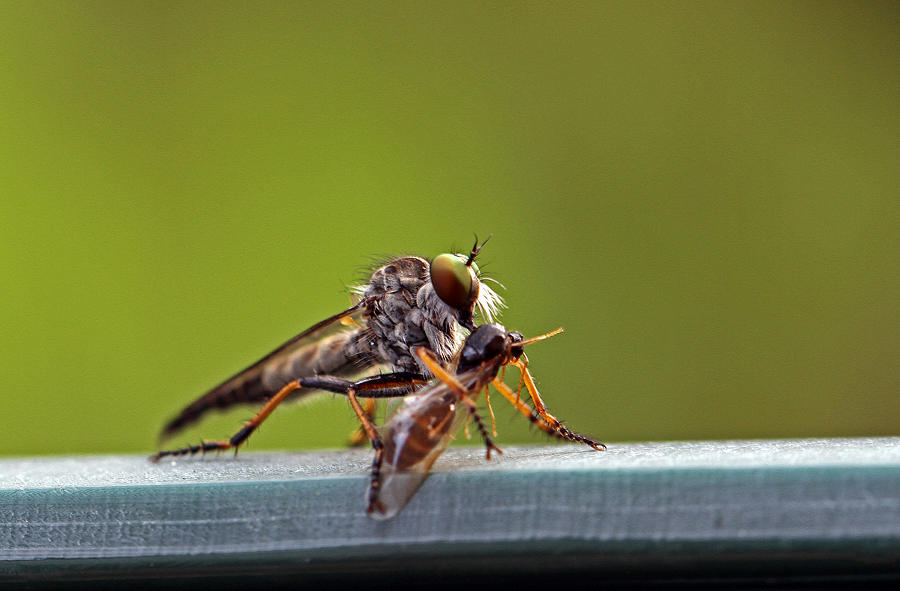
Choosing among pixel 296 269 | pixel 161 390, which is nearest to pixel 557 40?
pixel 296 269

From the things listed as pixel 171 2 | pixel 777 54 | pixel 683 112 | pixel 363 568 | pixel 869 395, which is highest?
pixel 171 2

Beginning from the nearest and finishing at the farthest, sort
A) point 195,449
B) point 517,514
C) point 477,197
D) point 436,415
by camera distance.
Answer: point 517,514
point 436,415
point 195,449
point 477,197

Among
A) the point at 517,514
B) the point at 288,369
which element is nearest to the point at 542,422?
the point at 517,514

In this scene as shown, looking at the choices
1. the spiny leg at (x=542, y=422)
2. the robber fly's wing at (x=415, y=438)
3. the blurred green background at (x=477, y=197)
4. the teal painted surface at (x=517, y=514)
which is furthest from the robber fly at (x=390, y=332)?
the blurred green background at (x=477, y=197)

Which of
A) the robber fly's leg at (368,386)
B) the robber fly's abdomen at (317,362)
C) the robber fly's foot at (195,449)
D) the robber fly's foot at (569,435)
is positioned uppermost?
the robber fly's leg at (368,386)

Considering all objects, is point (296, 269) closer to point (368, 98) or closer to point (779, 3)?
point (368, 98)

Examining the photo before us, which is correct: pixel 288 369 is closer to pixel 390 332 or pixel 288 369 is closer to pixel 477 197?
pixel 390 332

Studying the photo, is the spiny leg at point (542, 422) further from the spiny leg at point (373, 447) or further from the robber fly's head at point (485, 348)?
the spiny leg at point (373, 447)
